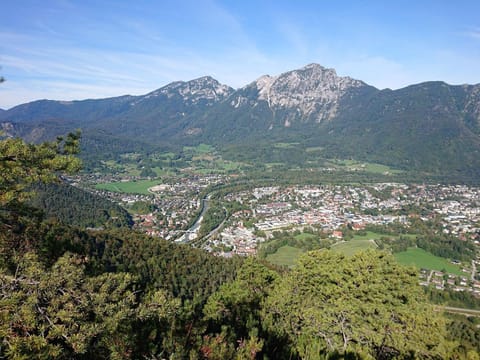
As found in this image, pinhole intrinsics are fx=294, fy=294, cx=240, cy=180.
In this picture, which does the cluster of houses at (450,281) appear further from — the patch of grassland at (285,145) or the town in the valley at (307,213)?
the patch of grassland at (285,145)

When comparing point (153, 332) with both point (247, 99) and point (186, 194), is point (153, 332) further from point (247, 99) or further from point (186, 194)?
point (247, 99)

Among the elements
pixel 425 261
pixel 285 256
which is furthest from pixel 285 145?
pixel 285 256

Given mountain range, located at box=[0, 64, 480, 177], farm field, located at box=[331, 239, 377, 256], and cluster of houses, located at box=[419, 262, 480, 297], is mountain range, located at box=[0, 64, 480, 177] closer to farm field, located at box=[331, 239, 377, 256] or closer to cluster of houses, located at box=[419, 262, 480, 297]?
farm field, located at box=[331, 239, 377, 256]

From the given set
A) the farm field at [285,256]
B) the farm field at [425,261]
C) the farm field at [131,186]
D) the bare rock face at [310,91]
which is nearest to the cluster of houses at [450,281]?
the farm field at [425,261]

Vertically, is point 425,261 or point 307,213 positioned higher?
point 307,213

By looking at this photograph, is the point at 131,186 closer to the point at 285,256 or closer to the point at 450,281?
the point at 285,256

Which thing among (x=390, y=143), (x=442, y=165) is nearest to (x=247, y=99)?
(x=390, y=143)
